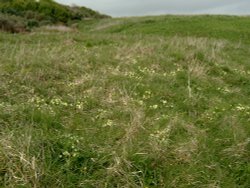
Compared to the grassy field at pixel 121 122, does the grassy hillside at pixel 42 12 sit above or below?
above

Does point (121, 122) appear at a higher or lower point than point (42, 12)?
lower

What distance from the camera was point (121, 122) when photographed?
18.3 feet

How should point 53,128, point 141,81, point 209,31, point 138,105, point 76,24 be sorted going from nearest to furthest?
1. point 53,128
2. point 138,105
3. point 141,81
4. point 209,31
5. point 76,24

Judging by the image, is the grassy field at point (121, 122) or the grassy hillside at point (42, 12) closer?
the grassy field at point (121, 122)

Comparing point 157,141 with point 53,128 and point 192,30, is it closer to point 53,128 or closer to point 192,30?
point 53,128

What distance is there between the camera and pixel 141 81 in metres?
7.93

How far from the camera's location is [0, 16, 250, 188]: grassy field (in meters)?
4.32

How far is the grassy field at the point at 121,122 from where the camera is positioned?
4.32m

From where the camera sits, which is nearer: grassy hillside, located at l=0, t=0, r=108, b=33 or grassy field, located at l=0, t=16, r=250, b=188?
grassy field, located at l=0, t=16, r=250, b=188

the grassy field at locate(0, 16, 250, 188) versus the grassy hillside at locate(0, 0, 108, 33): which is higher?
the grassy hillside at locate(0, 0, 108, 33)

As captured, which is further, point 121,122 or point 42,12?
point 42,12

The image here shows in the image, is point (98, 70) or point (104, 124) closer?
point (104, 124)

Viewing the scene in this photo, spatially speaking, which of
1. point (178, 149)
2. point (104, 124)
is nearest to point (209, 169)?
point (178, 149)

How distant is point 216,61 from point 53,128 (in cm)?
661
